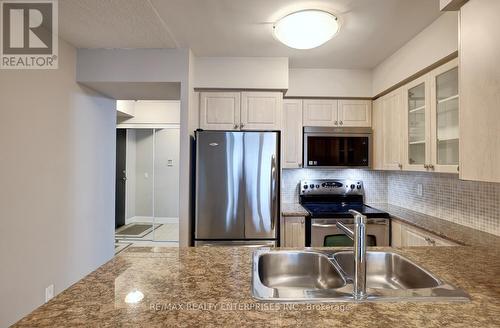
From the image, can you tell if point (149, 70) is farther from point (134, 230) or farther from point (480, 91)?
point (134, 230)

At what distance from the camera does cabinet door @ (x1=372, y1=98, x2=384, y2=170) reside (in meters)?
2.96

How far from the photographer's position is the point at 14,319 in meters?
1.83

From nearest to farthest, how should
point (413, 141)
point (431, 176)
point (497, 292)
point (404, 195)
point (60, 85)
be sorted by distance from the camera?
point (497, 292)
point (60, 85)
point (413, 141)
point (431, 176)
point (404, 195)

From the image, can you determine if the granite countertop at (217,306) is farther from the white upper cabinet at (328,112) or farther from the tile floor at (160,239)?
the tile floor at (160,239)

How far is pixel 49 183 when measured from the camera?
7.11ft

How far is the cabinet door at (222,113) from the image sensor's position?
110 inches

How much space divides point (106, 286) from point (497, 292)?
53.4 inches

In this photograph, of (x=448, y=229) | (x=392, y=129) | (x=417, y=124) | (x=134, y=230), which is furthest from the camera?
(x=134, y=230)

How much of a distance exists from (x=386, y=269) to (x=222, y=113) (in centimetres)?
208

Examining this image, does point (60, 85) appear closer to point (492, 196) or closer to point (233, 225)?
point (233, 225)

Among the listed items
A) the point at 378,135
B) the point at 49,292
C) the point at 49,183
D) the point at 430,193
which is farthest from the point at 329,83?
the point at 49,292

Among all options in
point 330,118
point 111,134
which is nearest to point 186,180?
point 111,134

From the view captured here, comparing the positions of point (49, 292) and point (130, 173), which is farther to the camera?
point (130, 173)

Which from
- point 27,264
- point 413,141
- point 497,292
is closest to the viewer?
point 497,292
